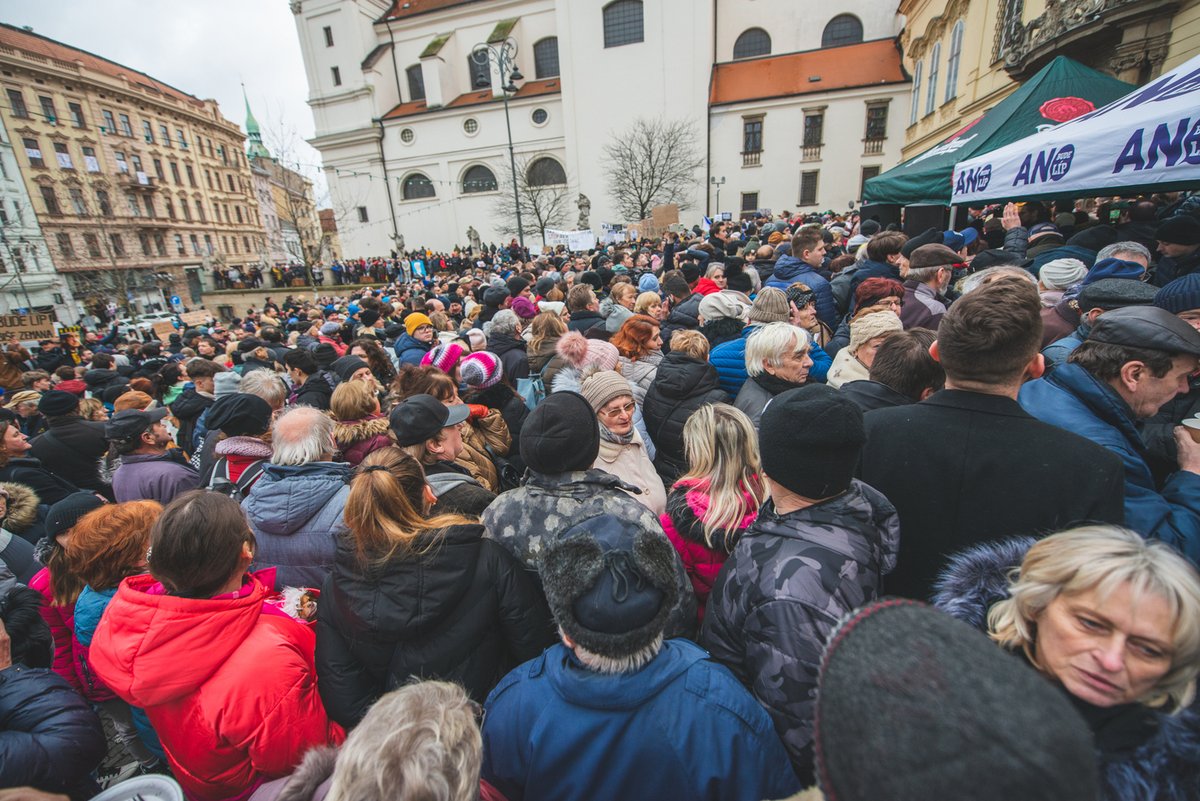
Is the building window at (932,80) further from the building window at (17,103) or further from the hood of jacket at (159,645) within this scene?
the building window at (17,103)

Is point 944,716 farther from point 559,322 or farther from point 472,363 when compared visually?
point 559,322

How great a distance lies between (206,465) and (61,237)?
158 ft

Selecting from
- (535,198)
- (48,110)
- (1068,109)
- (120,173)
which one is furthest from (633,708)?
(120,173)

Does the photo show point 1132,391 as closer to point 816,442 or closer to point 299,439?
point 816,442

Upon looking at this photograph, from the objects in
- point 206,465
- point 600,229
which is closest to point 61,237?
point 600,229

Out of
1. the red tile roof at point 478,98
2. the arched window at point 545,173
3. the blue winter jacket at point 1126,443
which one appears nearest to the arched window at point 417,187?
the red tile roof at point 478,98

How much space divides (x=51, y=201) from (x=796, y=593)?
173 feet

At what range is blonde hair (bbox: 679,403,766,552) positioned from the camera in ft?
6.36

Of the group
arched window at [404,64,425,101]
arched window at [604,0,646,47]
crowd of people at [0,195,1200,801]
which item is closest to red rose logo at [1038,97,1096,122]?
crowd of people at [0,195,1200,801]

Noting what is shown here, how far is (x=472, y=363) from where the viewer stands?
12.8 ft

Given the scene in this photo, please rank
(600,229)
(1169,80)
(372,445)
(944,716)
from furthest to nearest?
(600,229)
(1169,80)
(372,445)
(944,716)

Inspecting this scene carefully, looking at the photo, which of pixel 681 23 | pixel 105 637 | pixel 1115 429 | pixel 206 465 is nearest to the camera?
pixel 105 637

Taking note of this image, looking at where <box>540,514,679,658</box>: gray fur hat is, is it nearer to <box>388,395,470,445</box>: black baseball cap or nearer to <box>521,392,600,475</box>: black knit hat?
<box>521,392,600,475</box>: black knit hat

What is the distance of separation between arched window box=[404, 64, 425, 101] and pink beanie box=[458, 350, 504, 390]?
145 ft
